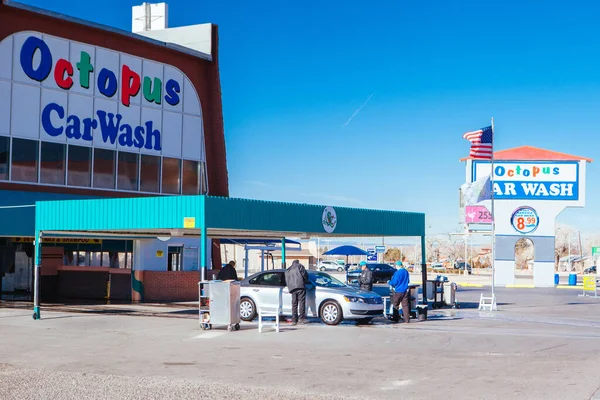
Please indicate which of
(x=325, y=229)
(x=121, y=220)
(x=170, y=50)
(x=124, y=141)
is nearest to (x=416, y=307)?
(x=325, y=229)

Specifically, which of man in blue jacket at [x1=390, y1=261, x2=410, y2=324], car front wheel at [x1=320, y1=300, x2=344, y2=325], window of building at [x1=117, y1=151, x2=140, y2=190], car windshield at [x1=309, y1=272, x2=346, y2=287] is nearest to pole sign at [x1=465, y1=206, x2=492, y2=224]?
window of building at [x1=117, y1=151, x2=140, y2=190]

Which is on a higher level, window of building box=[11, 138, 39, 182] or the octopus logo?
window of building box=[11, 138, 39, 182]

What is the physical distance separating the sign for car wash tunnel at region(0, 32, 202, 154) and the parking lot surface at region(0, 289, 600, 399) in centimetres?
1149

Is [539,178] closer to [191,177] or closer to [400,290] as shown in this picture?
[191,177]

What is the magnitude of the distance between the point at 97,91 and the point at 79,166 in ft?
11.2

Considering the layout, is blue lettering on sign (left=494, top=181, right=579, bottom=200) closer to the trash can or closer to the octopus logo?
the octopus logo

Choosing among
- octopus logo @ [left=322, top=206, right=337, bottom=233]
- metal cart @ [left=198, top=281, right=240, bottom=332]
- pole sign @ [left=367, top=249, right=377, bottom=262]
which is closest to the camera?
metal cart @ [left=198, top=281, right=240, bottom=332]

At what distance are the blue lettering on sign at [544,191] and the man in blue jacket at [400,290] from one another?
29997mm

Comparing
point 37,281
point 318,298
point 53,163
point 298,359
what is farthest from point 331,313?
point 53,163

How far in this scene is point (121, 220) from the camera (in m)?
23.2

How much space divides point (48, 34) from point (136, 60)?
472cm

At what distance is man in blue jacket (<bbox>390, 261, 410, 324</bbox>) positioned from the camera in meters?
22.8

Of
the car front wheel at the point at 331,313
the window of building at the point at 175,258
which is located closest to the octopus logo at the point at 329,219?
the car front wheel at the point at 331,313

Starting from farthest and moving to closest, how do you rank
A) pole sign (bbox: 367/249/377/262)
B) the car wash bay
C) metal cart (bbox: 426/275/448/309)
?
1. pole sign (bbox: 367/249/377/262)
2. metal cart (bbox: 426/275/448/309)
3. the car wash bay
